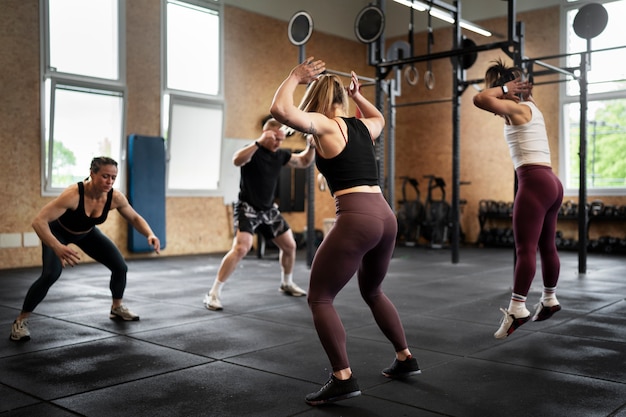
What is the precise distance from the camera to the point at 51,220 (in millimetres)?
3484

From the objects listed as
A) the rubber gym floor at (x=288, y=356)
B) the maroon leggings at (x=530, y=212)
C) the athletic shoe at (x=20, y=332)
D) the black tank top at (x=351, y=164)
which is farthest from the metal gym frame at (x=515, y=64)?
the athletic shoe at (x=20, y=332)

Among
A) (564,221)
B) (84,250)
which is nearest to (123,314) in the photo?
(84,250)

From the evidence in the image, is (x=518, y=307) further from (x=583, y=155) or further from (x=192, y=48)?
(x=192, y=48)

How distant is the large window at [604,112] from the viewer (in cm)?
967

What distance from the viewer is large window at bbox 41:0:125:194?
7781 mm

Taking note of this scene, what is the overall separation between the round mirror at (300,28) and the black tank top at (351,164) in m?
4.42

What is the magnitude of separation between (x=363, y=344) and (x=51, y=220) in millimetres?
1909

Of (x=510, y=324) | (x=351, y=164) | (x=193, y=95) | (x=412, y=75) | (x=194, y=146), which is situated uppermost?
(x=412, y=75)

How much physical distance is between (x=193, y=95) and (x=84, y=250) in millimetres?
5708

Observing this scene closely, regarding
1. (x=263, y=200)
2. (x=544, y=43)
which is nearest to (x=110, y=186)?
(x=263, y=200)

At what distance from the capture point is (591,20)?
6.56 m

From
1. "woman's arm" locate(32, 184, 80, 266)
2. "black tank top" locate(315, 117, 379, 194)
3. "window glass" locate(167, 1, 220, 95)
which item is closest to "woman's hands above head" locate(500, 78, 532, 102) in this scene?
"black tank top" locate(315, 117, 379, 194)

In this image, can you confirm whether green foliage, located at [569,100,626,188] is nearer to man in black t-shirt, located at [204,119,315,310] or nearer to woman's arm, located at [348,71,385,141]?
man in black t-shirt, located at [204,119,315,310]

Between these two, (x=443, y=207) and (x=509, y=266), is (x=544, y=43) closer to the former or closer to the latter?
(x=443, y=207)
